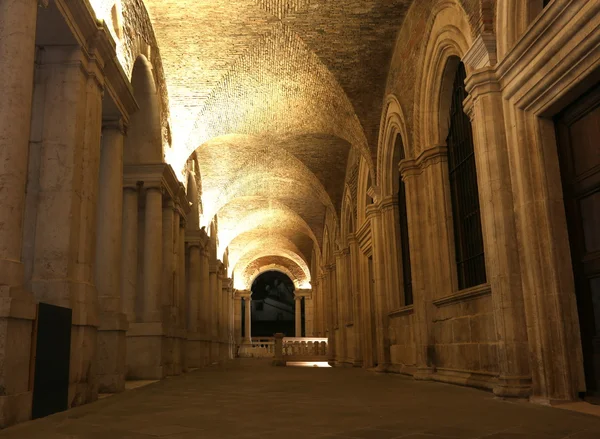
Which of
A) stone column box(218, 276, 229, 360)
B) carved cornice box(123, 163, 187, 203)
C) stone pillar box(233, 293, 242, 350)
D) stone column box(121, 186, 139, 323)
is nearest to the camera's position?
stone column box(121, 186, 139, 323)

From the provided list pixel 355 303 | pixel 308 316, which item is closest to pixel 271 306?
pixel 308 316

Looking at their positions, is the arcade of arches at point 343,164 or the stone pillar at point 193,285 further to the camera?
the stone pillar at point 193,285

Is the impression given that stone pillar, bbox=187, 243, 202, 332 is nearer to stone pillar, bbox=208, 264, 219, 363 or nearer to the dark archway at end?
stone pillar, bbox=208, 264, 219, 363

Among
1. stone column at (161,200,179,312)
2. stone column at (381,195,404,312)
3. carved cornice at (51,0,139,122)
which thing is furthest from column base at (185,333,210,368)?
carved cornice at (51,0,139,122)

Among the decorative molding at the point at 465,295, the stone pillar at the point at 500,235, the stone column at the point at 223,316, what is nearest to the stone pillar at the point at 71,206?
the stone pillar at the point at 500,235

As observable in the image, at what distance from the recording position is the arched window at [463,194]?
8.52 metres

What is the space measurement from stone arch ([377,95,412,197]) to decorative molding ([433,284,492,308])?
365 cm

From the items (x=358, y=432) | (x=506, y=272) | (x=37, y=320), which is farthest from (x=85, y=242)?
(x=506, y=272)

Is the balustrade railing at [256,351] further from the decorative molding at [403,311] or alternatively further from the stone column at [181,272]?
the decorative molding at [403,311]

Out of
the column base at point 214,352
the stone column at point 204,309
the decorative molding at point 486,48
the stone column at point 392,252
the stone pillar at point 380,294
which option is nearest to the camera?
the decorative molding at point 486,48

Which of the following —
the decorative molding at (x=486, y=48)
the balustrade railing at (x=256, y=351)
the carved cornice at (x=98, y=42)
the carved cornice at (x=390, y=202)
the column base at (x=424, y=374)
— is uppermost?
the carved cornice at (x=98, y=42)

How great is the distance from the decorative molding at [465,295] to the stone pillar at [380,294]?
10.9 feet

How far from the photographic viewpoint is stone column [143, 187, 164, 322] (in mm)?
11781

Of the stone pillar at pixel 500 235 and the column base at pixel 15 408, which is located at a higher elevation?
the stone pillar at pixel 500 235
